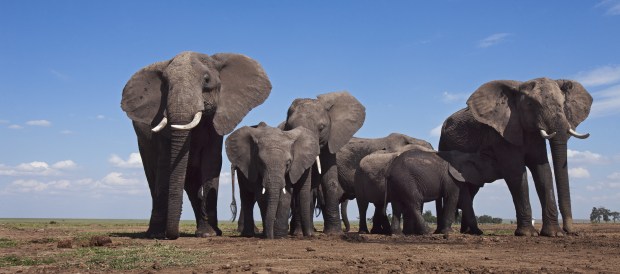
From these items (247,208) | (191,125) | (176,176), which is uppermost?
(191,125)

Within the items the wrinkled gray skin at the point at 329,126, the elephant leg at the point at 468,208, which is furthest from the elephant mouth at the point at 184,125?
the elephant leg at the point at 468,208

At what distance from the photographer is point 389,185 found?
58.9 ft

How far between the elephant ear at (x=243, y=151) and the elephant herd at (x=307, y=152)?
0.08 ft

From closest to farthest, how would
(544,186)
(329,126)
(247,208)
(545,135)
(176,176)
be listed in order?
(176,176)
(545,135)
(247,208)
(544,186)
(329,126)

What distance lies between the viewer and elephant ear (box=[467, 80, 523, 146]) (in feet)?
57.3

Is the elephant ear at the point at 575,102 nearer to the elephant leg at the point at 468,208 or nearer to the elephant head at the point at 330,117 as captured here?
the elephant leg at the point at 468,208

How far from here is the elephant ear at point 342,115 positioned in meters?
19.2

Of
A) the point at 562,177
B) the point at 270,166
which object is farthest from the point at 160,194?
the point at 562,177

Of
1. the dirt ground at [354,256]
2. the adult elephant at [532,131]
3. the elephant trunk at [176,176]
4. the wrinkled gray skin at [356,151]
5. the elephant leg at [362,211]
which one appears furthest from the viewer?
the wrinkled gray skin at [356,151]

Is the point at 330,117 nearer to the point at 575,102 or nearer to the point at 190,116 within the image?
the point at 190,116

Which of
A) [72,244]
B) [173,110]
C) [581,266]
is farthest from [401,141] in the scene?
[581,266]

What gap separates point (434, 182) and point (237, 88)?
17.5ft

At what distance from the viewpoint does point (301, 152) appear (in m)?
16.0

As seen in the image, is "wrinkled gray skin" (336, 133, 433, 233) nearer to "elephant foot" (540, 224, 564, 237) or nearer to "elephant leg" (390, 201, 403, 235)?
"elephant leg" (390, 201, 403, 235)
